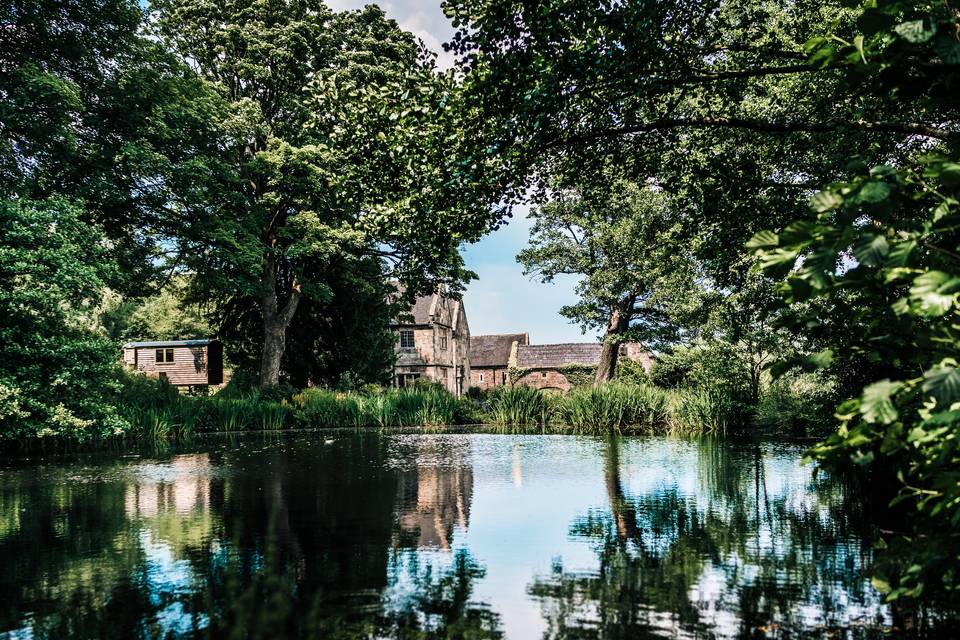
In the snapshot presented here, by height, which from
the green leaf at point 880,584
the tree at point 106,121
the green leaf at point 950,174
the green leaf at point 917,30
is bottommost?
the green leaf at point 880,584

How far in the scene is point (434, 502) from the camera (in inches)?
302

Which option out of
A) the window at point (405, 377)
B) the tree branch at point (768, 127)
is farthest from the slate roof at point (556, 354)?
the tree branch at point (768, 127)

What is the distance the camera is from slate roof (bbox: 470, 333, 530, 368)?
67875 mm

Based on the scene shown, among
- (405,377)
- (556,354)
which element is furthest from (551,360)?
(405,377)

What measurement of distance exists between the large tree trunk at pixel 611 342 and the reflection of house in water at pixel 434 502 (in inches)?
818

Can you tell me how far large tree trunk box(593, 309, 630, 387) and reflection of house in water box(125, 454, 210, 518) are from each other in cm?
2292

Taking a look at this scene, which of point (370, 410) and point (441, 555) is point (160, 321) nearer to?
point (370, 410)

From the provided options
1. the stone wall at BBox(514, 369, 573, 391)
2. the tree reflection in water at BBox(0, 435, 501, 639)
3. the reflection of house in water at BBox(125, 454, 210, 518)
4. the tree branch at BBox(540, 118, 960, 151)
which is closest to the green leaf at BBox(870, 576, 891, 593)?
the tree reflection in water at BBox(0, 435, 501, 639)

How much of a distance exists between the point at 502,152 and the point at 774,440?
13.2 metres

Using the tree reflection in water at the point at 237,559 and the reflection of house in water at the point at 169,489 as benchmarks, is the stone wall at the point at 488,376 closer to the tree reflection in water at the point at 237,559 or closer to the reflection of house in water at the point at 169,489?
the reflection of house in water at the point at 169,489

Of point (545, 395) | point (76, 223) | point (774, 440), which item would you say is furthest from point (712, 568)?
→ point (545, 395)

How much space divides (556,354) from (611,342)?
2938 cm

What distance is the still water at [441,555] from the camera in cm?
354

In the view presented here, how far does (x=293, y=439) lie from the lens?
18.6 metres
